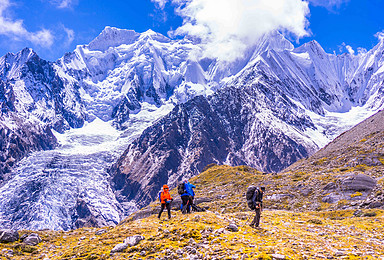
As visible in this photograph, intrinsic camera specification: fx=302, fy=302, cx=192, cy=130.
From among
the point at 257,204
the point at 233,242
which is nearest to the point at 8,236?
Result: the point at 233,242

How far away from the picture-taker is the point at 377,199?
32.0 metres

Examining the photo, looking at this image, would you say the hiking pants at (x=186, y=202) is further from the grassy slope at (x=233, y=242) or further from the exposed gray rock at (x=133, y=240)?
the exposed gray rock at (x=133, y=240)

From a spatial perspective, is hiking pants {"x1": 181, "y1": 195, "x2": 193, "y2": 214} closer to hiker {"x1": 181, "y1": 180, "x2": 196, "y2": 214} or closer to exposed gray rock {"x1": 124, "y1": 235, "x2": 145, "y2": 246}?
hiker {"x1": 181, "y1": 180, "x2": 196, "y2": 214}

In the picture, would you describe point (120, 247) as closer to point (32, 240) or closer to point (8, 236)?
point (32, 240)

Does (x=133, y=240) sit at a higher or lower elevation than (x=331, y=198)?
higher

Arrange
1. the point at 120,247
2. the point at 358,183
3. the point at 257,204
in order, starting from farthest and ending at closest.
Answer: the point at 358,183, the point at 257,204, the point at 120,247

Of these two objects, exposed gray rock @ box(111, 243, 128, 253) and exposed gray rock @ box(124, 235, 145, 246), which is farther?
exposed gray rock @ box(124, 235, 145, 246)

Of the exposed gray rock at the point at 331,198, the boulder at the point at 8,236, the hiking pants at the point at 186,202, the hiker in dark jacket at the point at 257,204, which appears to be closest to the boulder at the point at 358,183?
the exposed gray rock at the point at 331,198

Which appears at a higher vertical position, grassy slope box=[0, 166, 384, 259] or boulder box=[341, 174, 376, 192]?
boulder box=[341, 174, 376, 192]

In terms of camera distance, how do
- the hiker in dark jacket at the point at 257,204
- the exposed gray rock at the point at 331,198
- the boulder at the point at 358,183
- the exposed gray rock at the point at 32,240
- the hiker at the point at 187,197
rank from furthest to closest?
the boulder at the point at 358,183 → the exposed gray rock at the point at 331,198 → the hiker at the point at 187,197 → the exposed gray rock at the point at 32,240 → the hiker in dark jacket at the point at 257,204

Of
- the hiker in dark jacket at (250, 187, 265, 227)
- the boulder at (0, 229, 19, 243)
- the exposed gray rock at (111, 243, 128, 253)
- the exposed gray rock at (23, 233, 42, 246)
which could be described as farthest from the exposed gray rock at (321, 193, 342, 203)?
the boulder at (0, 229, 19, 243)

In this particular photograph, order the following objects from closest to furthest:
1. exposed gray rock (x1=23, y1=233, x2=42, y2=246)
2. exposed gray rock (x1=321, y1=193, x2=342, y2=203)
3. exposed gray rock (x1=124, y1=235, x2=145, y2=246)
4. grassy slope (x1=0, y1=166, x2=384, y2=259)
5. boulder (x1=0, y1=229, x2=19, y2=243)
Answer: grassy slope (x1=0, y1=166, x2=384, y2=259) → exposed gray rock (x1=124, y1=235, x2=145, y2=246) → boulder (x1=0, y1=229, x2=19, y2=243) → exposed gray rock (x1=23, y1=233, x2=42, y2=246) → exposed gray rock (x1=321, y1=193, x2=342, y2=203)

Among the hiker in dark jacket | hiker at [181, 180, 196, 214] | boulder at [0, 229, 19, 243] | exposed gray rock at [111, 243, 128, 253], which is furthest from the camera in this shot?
hiker at [181, 180, 196, 214]

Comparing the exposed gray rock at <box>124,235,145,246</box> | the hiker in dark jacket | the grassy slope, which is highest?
the hiker in dark jacket
